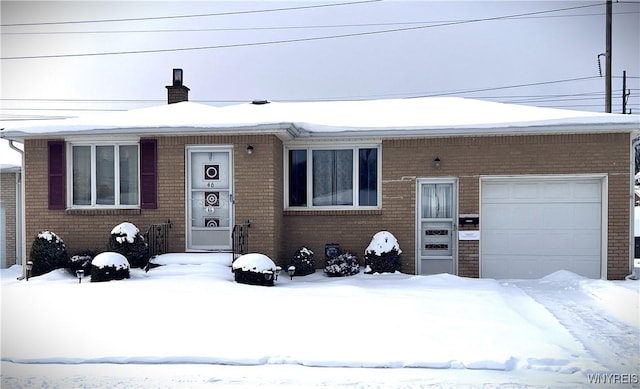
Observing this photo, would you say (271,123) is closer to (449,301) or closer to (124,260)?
(124,260)

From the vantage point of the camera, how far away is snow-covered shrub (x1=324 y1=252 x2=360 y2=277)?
10438mm

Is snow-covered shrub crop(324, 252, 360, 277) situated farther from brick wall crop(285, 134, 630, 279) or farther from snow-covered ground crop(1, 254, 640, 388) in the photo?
snow-covered ground crop(1, 254, 640, 388)

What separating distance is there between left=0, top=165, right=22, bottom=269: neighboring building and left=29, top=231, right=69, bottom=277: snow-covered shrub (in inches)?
187

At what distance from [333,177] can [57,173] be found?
5.96 metres

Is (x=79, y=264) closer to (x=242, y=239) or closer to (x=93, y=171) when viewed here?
(x=93, y=171)

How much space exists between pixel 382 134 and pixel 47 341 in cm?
730

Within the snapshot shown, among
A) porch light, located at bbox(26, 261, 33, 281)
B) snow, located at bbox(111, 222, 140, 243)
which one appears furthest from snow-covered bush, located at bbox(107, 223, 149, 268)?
porch light, located at bbox(26, 261, 33, 281)

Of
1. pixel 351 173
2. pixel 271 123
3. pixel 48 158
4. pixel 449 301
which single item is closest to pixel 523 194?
pixel 351 173

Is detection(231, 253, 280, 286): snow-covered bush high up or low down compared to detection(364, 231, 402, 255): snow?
down

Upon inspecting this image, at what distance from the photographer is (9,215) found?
14422mm

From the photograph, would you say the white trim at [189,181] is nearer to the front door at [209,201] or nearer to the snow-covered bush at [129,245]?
the front door at [209,201]

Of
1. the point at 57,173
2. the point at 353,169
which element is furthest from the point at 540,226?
the point at 57,173

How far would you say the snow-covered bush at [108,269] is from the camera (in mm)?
9133

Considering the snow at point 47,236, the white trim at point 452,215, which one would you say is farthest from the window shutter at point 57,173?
the white trim at point 452,215
